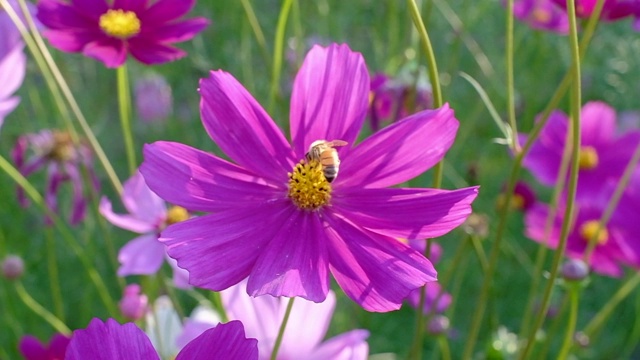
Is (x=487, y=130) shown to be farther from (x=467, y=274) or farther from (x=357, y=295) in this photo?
(x=357, y=295)

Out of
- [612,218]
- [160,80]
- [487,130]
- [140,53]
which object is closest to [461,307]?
[487,130]

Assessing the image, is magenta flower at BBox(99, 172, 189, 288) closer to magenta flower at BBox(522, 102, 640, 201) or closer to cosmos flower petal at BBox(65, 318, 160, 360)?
cosmos flower petal at BBox(65, 318, 160, 360)

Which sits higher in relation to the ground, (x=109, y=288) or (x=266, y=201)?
(x=266, y=201)

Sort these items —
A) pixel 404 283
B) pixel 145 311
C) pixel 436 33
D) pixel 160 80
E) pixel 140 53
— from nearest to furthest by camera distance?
pixel 404 283
pixel 140 53
pixel 145 311
pixel 160 80
pixel 436 33

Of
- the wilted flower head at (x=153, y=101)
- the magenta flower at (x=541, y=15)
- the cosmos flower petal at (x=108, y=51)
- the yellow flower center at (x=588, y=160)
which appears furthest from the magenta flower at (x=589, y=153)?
the wilted flower head at (x=153, y=101)

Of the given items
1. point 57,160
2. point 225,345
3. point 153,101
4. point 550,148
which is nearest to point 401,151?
point 225,345

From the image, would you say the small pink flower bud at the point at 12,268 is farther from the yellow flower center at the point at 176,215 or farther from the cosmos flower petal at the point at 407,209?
the cosmos flower petal at the point at 407,209

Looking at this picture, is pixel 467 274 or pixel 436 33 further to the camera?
pixel 436 33
